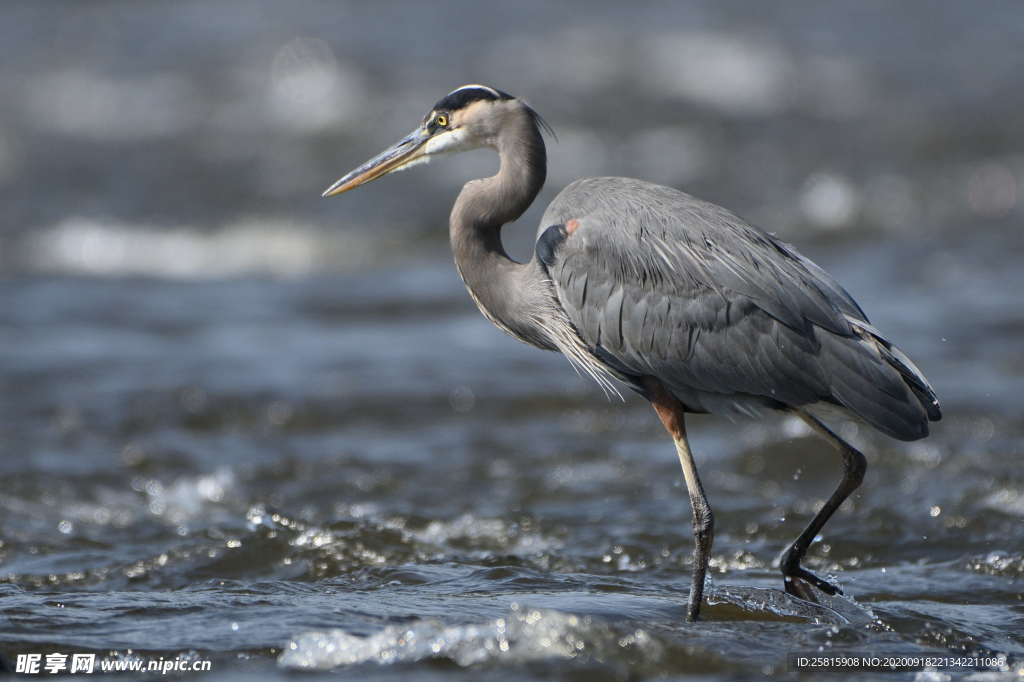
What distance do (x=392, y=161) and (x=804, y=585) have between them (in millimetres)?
2746

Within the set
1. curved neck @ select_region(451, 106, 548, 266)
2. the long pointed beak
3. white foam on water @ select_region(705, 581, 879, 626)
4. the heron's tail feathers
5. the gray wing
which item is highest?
the long pointed beak

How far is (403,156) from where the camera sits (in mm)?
5387

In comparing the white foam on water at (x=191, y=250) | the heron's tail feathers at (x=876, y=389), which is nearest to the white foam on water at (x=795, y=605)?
the heron's tail feathers at (x=876, y=389)

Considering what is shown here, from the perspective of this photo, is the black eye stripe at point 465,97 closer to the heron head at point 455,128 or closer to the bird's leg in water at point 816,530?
the heron head at point 455,128

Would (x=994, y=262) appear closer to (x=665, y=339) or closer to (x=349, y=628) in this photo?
(x=665, y=339)

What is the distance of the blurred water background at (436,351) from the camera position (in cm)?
461

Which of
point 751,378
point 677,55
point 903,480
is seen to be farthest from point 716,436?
point 677,55

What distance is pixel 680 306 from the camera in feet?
15.7

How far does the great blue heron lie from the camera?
4.68 m

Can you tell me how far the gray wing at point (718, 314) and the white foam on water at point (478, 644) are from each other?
1.26 metres

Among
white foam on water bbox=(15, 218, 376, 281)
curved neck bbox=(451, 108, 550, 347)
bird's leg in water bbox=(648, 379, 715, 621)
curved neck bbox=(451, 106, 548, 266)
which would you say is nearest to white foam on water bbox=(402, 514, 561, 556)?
bird's leg in water bbox=(648, 379, 715, 621)

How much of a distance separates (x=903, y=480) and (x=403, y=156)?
142 inches

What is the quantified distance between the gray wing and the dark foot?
759 millimetres

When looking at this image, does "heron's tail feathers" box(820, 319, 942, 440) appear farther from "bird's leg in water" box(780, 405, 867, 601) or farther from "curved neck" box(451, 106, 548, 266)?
"curved neck" box(451, 106, 548, 266)
